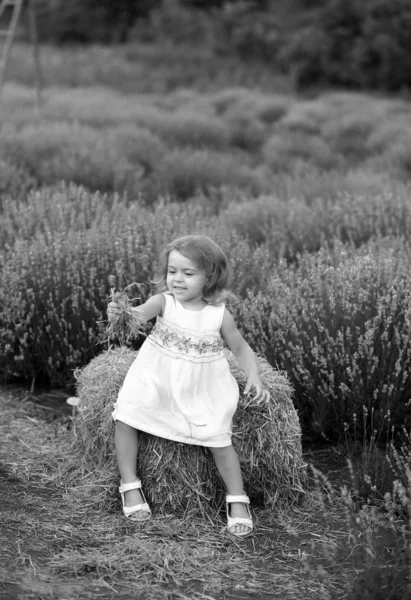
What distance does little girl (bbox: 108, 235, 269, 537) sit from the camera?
9.73ft

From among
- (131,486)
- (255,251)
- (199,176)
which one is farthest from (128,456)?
(199,176)

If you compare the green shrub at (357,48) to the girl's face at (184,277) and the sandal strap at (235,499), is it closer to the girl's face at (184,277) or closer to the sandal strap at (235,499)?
the girl's face at (184,277)

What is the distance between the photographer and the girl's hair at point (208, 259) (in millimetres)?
3051

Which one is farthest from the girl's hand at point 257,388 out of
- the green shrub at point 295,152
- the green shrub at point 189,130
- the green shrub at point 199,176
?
the green shrub at point 189,130

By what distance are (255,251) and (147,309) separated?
1700 mm

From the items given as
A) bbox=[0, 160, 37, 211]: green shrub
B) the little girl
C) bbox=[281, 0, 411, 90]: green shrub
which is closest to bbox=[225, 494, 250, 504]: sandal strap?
the little girl

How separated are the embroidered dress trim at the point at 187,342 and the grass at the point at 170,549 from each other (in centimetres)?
50

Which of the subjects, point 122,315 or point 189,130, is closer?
point 122,315

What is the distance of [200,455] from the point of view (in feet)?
10.1

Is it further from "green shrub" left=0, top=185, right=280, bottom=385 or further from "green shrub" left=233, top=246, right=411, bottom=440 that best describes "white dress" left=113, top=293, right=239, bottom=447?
"green shrub" left=0, top=185, right=280, bottom=385

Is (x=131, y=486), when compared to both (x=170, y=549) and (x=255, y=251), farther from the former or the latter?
(x=255, y=251)

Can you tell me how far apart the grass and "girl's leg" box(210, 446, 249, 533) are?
0.10 meters

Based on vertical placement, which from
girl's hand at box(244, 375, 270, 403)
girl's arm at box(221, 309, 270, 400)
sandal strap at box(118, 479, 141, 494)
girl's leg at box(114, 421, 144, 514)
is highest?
girl's arm at box(221, 309, 270, 400)

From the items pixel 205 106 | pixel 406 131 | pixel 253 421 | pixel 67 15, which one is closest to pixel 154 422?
pixel 253 421
